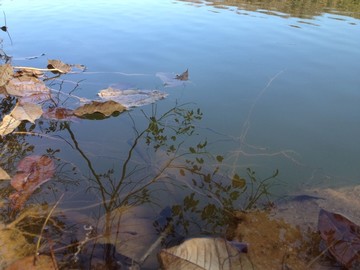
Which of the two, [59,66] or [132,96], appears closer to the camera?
[132,96]

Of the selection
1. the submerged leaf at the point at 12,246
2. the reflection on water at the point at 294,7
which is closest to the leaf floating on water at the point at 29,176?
the submerged leaf at the point at 12,246

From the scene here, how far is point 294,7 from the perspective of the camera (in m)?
6.66

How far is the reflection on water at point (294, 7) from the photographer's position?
6.07m

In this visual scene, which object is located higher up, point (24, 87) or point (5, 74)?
point (5, 74)

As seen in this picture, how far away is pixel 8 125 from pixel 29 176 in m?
0.55

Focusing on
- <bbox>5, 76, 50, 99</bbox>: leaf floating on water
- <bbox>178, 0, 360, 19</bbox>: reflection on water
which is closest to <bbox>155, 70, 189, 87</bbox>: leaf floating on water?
<bbox>5, 76, 50, 99</bbox>: leaf floating on water

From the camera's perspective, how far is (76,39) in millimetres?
4352

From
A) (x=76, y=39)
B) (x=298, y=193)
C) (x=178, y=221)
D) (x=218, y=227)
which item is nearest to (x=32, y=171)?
(x=178, y=221)

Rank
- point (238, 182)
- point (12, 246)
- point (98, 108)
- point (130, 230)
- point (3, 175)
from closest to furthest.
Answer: point (12, 246) → point (130, 230) → point (3, 175) → point (238, 182) → point (98, 108)

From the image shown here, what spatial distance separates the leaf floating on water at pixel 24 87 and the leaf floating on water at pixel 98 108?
491 millimetres

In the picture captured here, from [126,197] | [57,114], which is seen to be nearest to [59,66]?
[57,114]

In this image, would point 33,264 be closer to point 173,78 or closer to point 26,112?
point 26,112

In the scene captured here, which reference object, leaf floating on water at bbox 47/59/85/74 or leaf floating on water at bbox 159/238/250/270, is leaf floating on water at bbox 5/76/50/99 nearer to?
leaf floating on water at bbox 47/59/85/74

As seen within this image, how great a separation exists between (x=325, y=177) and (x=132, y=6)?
18.0ft
